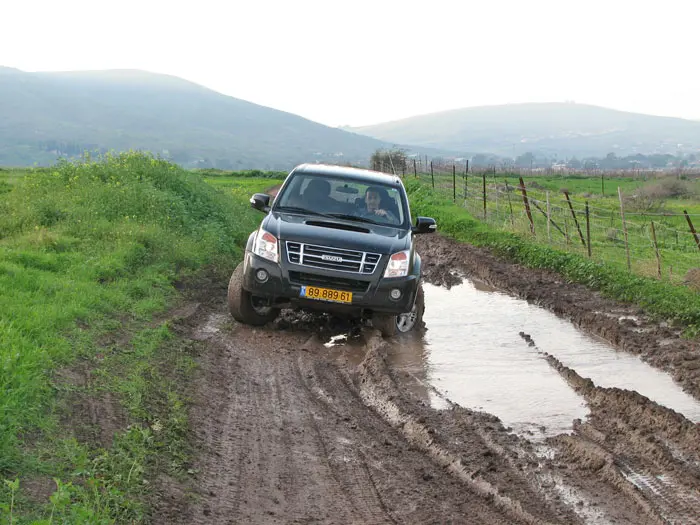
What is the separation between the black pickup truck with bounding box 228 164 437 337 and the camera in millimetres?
9055

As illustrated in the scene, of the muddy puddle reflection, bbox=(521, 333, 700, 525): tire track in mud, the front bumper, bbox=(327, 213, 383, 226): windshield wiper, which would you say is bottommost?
the muddy puddle reflection

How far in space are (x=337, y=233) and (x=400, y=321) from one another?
60.2 inches

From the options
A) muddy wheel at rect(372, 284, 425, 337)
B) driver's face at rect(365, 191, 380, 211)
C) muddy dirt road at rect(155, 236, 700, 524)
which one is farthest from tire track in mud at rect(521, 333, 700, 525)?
driver's face at rect(365, 191, 380, 211)

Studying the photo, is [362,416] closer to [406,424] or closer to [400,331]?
[406,424]

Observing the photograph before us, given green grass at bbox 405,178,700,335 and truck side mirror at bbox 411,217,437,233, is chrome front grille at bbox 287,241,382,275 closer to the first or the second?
truck side mirror at bbox 411,217,437,233

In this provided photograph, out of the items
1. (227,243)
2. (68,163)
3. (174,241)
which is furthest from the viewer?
(68,163)

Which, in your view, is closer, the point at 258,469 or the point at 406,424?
the point at 258,469

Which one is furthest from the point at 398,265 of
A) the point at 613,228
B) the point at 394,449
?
the point at 613,228

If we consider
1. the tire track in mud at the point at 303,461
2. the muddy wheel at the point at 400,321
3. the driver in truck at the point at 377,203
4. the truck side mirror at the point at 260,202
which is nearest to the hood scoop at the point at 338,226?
the driver in truck at the point at 377,203

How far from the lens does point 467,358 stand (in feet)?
29.7

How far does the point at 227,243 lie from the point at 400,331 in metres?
6.95

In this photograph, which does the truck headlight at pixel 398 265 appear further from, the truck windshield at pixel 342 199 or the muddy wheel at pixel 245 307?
the muddy wheel at pixel 245 307

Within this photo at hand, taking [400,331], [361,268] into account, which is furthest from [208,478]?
[400,331]

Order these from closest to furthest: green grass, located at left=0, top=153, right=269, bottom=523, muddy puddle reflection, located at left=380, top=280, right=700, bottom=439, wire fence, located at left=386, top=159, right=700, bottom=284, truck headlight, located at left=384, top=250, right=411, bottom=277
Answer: green grass, located at left=0, top=153, right=269, bottom=523 < muddy puddle reflection, located at left=380, top=280, right=700, bottom=439 < truck headlight, located at left=384, top=250, right=411, bottom=277 < wire fence, located at left=386, top=159, right=700, bottom=284
